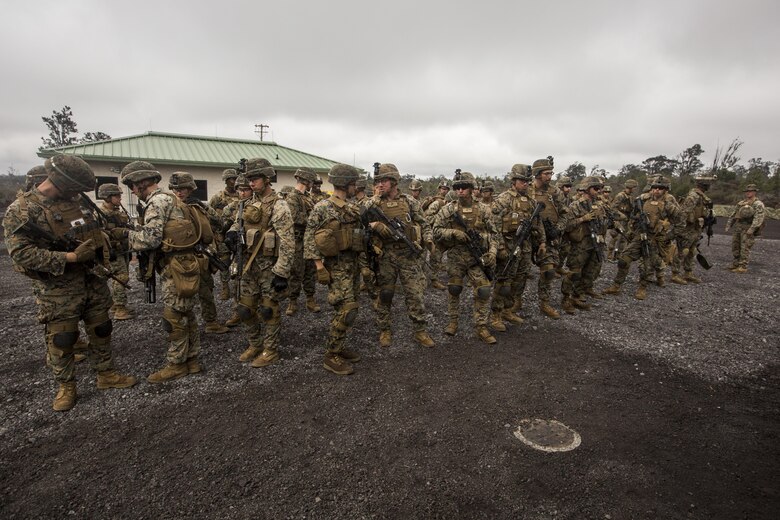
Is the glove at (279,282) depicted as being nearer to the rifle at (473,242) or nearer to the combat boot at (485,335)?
the rifle at (473,242)

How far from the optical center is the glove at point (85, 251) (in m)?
3.50

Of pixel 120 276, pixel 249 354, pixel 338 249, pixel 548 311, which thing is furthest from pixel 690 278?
pixel 120 276

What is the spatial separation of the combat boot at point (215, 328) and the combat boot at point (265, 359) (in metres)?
1.38

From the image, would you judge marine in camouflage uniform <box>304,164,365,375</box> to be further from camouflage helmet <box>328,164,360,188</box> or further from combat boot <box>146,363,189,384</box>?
combat boot <box>146,363,189,384</box>

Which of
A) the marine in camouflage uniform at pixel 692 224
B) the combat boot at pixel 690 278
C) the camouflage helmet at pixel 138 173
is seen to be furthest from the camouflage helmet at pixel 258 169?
the combat boot at pixel 690 278

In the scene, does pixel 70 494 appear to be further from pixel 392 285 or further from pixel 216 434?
pixel 392 285

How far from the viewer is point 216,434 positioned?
3.26 meters

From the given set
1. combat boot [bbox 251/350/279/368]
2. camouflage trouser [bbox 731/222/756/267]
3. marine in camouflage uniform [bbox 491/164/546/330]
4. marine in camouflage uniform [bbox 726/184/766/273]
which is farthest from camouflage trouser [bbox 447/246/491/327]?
camouflage trouser [bbox 731/222/756/267]

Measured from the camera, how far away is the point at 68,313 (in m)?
3.58

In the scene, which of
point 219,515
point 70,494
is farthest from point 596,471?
point 70,494

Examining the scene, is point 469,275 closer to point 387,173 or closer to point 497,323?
point 497,323

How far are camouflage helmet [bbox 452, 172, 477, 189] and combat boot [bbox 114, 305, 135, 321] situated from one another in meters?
5.85

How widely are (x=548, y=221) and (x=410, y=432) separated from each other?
4.57 m

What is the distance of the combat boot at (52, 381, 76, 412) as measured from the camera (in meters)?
3.56
